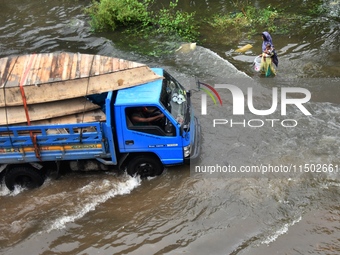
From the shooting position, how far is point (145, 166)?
7.48 m

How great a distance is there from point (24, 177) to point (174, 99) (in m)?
3.43

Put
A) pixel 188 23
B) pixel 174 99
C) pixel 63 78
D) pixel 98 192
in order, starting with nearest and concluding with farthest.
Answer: pixel 63 78 → pixel 174 99 → pixel 98 192 → pixel 188 23

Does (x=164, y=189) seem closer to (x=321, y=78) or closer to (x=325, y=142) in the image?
(x=325, y=142)

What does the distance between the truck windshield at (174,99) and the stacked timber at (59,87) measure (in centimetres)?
34

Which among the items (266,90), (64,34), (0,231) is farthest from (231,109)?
(64,34)

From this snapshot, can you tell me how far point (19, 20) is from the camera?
16.2m

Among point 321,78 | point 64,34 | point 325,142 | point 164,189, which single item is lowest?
point 164,189

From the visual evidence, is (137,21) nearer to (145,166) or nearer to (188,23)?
(188,23)

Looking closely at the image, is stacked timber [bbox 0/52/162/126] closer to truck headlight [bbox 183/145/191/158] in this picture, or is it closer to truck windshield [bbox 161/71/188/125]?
truck windshield [bbox 161/71/188/125]

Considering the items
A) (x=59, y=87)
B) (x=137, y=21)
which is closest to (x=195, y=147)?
(x=59, y=87)

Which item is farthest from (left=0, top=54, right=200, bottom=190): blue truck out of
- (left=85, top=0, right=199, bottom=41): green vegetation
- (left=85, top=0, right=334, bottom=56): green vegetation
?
(left=85, top=0, right=199, bottom=41): green vegetation

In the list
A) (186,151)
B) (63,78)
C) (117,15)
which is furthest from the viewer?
(117,15)

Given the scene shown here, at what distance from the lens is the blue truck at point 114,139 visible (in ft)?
22.2

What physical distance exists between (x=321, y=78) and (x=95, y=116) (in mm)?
7001
